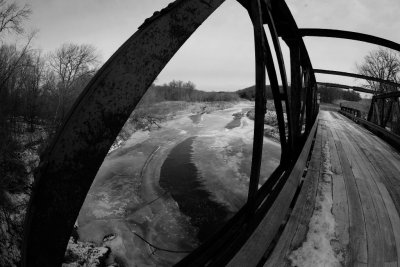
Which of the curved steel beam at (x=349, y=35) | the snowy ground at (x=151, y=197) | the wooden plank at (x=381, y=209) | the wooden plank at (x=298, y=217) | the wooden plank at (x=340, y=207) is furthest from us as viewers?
the snowy ground at (x=151, y=197)

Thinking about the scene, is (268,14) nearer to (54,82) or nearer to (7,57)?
(7,57)

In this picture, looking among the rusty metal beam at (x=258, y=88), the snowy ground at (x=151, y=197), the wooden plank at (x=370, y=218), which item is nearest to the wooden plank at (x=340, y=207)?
the wooden plank at (x=370, y=218)

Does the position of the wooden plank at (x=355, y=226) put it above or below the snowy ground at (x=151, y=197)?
above

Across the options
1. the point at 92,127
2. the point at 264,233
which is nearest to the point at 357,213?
the point at 264,233

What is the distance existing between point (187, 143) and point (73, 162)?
14196mm

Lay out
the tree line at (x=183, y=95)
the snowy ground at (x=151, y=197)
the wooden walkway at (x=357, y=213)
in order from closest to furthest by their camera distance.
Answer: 1. the wooden walkway at (x=357, y=213)
2. the snowy ground at (x=151, y=197)
3. the tree line at (x=183, y=95)

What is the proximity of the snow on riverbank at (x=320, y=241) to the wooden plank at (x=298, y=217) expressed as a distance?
0.14 feet

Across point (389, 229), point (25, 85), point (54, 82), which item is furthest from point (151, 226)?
point (54, 82)

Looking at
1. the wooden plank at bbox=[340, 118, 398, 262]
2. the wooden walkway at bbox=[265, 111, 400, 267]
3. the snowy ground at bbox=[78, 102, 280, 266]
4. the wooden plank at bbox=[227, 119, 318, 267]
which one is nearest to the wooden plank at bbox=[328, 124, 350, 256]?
the wooden walkway at bbox=[265, 111, 400, 267]

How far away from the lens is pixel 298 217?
2.17 metres

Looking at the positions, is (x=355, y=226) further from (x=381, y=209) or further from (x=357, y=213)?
(x=381, y=209)

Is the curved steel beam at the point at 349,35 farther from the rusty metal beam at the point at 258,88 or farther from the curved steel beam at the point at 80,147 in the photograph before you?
the curved steel beam at the point at 80,147

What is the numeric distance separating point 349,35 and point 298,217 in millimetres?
2525

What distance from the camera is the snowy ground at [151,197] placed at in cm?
657
